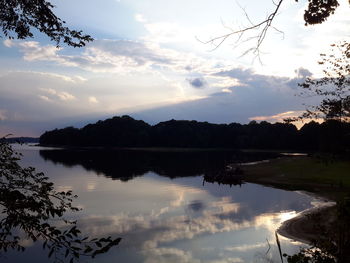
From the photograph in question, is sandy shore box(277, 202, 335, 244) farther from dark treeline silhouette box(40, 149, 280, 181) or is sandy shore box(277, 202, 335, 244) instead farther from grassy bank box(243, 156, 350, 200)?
dark treeline silhouette box(40, 149, 280, 181)

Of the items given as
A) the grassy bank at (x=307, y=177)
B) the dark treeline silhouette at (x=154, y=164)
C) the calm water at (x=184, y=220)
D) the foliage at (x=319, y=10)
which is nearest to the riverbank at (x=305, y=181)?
the grassy bank at (x=307, y=177)

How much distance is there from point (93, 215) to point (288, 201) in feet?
82.3

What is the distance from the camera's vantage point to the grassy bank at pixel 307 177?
54.1m

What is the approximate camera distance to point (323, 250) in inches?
314

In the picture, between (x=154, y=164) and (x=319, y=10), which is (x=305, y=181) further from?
(x=319, y=10)

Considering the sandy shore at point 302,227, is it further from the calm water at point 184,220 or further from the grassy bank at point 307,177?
the grassy bank at point 307,177

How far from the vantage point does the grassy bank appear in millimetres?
54088

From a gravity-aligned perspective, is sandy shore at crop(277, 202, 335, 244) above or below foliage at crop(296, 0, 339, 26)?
below

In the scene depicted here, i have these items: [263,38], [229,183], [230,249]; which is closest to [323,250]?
[263,38]

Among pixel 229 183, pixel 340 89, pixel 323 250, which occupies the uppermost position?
pixel 340 89

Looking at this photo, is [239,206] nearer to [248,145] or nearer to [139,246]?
[139,246]

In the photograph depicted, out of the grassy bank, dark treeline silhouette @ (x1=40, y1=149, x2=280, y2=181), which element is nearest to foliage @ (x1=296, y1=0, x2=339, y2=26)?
the grassy bank

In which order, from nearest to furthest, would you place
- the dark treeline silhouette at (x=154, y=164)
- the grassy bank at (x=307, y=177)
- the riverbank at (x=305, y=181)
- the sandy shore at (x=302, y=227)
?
the sandy shore at (x=302, y=227) < the riverbank at (x=305, y=181) < the grassy bank at (x=307, y=177) < the dark treeline silhouette at (x=154, y=164)

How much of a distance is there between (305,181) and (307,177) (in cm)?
355
